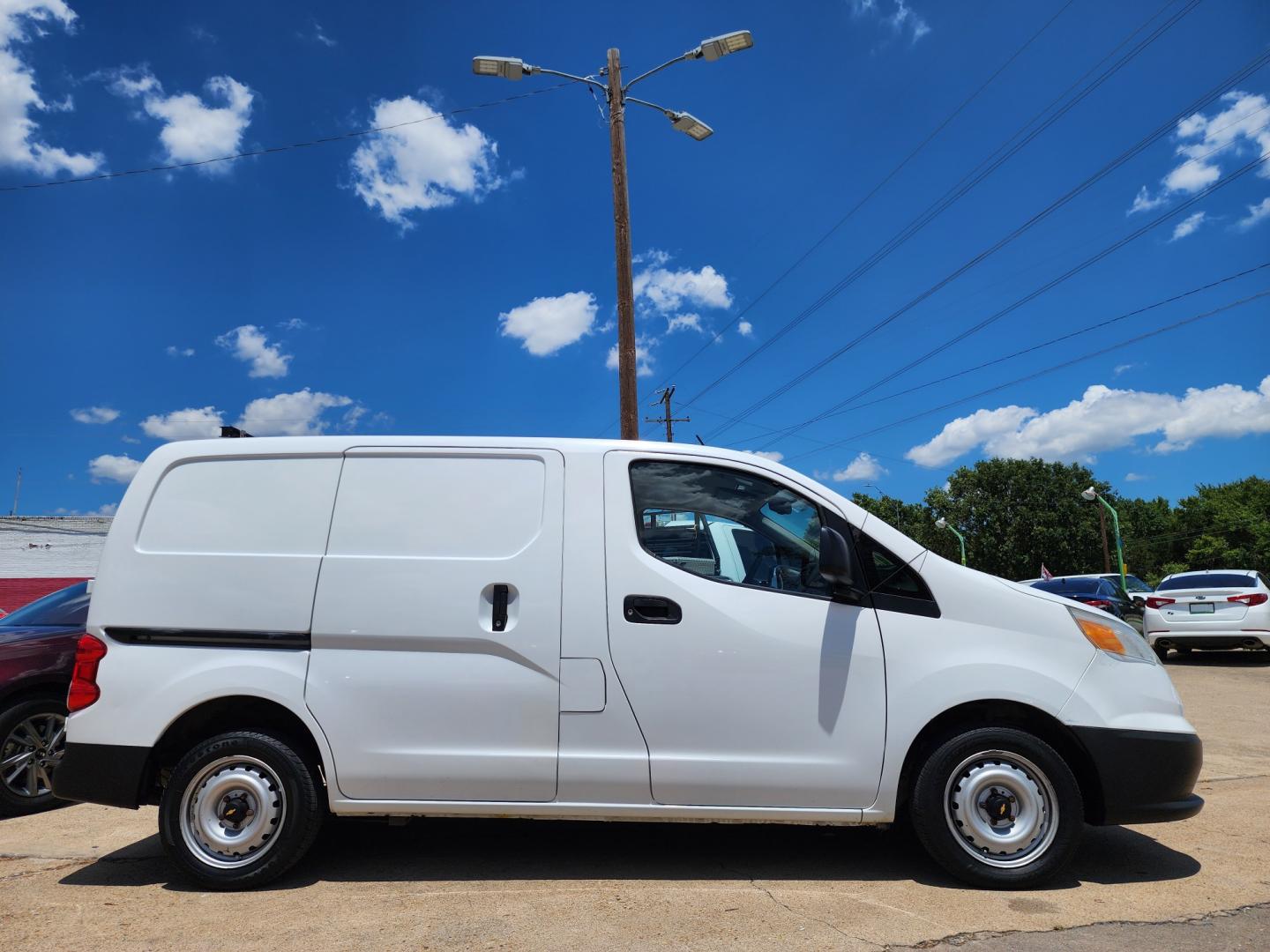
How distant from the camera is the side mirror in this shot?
3740mm

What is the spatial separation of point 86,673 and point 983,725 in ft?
13.4

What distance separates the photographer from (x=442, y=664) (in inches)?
152

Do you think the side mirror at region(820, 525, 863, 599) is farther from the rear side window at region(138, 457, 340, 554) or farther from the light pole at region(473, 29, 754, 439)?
the light pole at region(473, 29, 754, 439)

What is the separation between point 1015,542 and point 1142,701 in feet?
244

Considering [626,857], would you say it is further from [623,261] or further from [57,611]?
[623,261]

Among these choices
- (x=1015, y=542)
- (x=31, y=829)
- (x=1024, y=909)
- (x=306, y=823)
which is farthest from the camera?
(x=1015, y=542)

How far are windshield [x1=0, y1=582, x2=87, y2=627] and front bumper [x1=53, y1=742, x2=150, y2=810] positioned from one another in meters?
2.49

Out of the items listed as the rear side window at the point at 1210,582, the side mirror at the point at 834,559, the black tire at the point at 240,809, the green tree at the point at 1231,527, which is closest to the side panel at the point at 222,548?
the black tire at the point at 240,809

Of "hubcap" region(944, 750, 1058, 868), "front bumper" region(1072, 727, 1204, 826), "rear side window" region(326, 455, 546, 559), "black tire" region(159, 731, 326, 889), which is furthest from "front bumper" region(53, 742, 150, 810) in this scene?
"front bumper" region(1072, 727, 1204, 826)

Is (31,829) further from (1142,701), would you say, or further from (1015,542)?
(1015,542)

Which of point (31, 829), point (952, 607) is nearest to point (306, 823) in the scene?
point (31, 829)

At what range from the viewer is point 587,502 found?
159 inches

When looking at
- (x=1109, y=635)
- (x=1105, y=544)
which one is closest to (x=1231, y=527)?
(x=1105, y=544)

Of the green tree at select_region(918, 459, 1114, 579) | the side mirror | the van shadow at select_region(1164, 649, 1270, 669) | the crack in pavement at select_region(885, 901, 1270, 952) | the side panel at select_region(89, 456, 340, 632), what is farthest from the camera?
the green tree at select_region(918, 459, 1114, 579)
